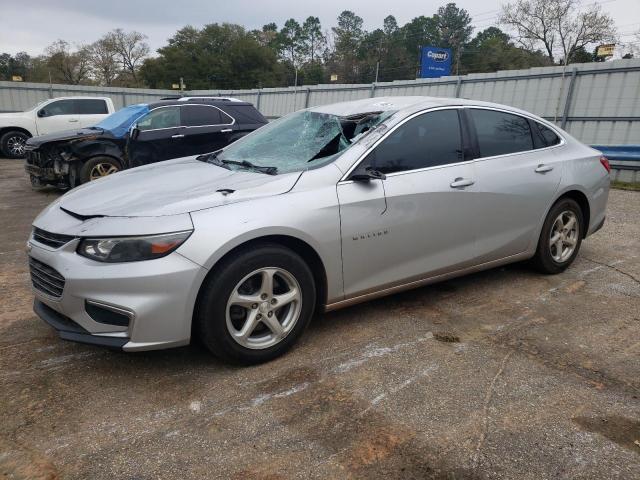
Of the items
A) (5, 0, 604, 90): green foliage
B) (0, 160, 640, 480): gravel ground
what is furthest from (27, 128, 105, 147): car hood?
(5, 0, 604, 90): green foliage

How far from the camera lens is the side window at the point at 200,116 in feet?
29.7

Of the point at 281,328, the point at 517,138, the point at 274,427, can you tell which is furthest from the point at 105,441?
the point at 517,138

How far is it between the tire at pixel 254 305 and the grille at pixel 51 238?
83 cm

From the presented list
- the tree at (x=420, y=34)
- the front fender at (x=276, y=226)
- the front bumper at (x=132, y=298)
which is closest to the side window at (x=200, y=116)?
the front fender at (x=276, y=226)

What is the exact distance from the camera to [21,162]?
1430 centimetres

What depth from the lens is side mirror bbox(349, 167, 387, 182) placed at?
329 centimetres

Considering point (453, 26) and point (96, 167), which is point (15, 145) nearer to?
point (96, 167)

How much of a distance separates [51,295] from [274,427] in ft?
4.84

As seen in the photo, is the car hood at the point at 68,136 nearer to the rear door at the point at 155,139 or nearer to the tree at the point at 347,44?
the rear door at the point at 155,139

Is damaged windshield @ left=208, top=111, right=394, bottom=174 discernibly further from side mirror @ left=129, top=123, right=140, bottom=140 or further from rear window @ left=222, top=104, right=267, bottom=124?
rear window @ left=222, top=104, right=267, bottom=124

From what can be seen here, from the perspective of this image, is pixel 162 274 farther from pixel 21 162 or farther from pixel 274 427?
pixel 21 162

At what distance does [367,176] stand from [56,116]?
14040 millimetres

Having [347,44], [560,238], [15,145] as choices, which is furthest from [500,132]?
[347,44]

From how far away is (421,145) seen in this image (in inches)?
145
